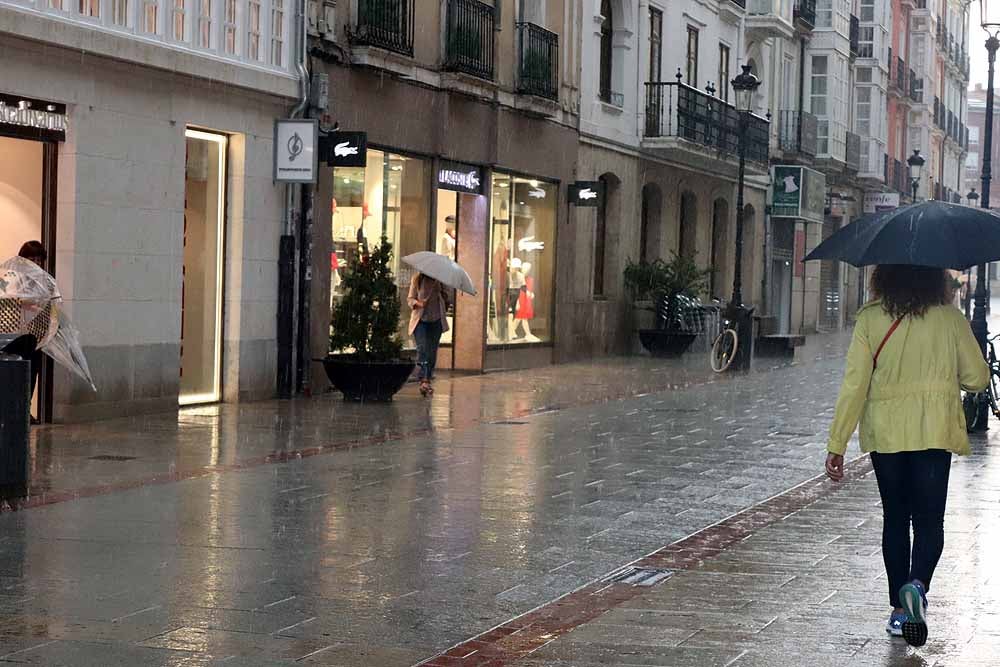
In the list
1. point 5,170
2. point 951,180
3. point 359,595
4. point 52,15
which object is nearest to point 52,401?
point 5,170

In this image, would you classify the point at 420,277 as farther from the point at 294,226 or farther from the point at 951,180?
Answer: the point at 951,180

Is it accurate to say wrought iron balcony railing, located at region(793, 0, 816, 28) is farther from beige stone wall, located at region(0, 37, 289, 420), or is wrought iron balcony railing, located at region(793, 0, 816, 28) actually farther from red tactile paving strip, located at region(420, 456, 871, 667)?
red tactile paving strip, located at region(420, 456, 871, 667)

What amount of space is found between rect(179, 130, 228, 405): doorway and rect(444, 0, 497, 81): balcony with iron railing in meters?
5.83

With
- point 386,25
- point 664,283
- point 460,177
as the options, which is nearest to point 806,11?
point 664,283

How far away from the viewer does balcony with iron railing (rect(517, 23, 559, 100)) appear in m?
26.4

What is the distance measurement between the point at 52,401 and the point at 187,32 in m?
4.11

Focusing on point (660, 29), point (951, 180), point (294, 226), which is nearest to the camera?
point (294, 226)

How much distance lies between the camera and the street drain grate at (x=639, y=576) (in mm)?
8492

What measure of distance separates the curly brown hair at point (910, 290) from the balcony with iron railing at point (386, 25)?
14.1m

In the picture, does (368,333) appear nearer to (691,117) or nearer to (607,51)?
(607,51)

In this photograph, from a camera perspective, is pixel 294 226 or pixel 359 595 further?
pixel 294 226

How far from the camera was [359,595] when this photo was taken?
802cm

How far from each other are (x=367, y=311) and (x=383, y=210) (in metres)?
4.13

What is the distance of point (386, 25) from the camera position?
21.4m
